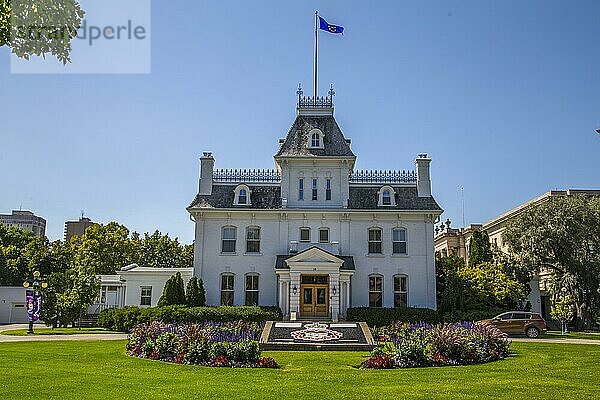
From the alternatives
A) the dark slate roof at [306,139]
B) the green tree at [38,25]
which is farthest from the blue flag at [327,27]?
the green tree at [38,25]

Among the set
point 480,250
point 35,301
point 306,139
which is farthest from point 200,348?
point 480,250

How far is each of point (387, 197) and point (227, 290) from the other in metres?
11.2

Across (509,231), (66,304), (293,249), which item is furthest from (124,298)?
(509,231)

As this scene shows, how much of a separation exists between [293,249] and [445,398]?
81.5ft

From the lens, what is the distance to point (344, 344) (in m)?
23.3

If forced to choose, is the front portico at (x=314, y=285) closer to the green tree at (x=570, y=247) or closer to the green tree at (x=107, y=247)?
the green tree at (x=570, y=247)

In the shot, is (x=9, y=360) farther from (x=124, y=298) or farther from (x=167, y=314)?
(x=124, y=298)

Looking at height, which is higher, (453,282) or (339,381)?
(453,282)

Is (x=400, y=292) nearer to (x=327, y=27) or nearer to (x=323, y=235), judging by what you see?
(x=323, y=235)

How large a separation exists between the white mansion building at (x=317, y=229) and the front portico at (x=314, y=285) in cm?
64

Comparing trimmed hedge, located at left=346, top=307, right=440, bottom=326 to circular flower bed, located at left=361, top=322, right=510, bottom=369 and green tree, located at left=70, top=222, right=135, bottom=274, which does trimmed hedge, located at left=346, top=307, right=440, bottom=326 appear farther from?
green tree, located at left=70, top=222, right=135, bottom=274

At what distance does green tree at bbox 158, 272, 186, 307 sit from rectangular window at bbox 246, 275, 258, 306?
3823 millimetres

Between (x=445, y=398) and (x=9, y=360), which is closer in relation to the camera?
(x=445, y=398)

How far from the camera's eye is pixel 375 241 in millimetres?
36406
